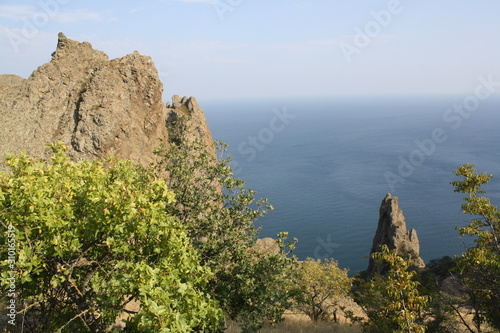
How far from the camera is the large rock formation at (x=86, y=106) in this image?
137 ft

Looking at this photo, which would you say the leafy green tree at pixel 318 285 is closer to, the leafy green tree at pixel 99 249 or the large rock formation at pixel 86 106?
the large rock formation at pixel 86 106

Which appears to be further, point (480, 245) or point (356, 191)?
point (356, 191)

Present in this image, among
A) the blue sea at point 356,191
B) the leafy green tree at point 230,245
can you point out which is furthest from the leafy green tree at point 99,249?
the blue sea at point 356,191

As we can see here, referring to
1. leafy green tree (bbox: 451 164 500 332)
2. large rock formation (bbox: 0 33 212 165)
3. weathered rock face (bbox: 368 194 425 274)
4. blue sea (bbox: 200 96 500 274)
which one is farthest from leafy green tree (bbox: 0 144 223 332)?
weathered rock face (bbox: 368 194 425 274)

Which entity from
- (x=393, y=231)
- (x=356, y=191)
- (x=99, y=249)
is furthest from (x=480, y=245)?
(x=356, y=191)

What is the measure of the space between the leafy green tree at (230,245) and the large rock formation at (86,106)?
2605 centimetres

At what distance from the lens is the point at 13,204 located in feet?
26.3

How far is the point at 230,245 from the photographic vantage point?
14406 millimetres

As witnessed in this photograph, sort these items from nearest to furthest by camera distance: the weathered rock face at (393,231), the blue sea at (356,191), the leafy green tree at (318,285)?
the leafy green tree at (318,285), the weathered rock face at (393,231), the blue sea at (356,191)

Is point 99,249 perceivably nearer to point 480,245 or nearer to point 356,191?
point 480,245

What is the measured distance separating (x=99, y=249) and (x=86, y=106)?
40505 millimetres

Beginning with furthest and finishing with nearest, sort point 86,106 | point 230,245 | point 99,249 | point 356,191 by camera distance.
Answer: point 356,191, point 86,106, point 230,245, point 99,249

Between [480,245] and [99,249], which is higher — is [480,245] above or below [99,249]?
above

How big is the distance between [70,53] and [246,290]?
158ft
